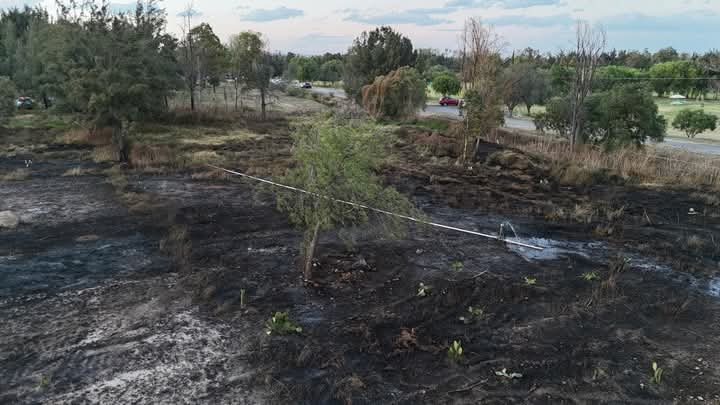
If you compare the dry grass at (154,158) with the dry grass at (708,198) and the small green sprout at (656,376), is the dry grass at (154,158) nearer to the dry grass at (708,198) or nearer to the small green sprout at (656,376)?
the small green sprout at (656,376)

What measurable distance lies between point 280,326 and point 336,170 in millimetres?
2352

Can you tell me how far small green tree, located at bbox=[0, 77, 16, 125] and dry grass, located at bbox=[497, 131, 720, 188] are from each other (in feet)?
68.6

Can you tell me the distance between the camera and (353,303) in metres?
7.79

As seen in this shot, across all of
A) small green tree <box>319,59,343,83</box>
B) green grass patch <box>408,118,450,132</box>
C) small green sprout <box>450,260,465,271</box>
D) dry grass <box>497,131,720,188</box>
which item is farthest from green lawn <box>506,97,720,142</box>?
small green tree <box>319,59,343,83</box>

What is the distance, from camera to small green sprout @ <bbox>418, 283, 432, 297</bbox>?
8.02m

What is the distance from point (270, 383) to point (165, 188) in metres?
10.3

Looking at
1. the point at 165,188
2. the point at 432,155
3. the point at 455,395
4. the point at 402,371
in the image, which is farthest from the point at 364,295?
the point at 432,155

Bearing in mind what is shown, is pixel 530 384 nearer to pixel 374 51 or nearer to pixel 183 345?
pixel 183 345

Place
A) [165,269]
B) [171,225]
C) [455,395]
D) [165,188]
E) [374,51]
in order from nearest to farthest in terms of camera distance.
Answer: [455,395] → [165,269] → [171,225] → [165,188] → [374,51]

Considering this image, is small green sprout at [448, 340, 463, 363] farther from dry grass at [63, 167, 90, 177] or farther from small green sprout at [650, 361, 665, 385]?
dry grass at [63, 167, 90, 177]

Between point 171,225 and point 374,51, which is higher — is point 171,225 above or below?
below

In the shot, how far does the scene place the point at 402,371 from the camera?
608cm

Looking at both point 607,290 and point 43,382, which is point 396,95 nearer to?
point 607,290

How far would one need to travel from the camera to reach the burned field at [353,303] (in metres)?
5.86
